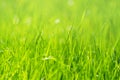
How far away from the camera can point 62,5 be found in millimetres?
8109

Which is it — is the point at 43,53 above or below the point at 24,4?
below

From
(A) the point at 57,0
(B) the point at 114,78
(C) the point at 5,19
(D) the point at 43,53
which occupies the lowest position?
(B) the point at 114,78

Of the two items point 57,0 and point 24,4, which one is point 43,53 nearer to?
point 24,4

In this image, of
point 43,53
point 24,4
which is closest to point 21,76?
point 43,53

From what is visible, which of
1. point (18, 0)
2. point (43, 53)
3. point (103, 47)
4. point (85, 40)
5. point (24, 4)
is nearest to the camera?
point (43, 53)

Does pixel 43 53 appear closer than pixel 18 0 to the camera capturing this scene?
Yes

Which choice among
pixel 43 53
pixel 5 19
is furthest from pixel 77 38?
pixel 5 19

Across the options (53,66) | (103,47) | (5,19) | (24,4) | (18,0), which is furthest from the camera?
(18,0)

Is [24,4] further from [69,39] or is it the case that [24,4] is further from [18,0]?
[69,39]

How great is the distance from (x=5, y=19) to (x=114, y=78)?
141 inches

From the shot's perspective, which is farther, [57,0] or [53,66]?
[57,0]

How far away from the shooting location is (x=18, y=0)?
28.4ft

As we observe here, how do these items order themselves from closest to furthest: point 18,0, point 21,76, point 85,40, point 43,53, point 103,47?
point 21,76, point 43,53, point 103,47, point 85,40, point 18,0

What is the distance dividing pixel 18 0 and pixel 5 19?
6.79 feet
